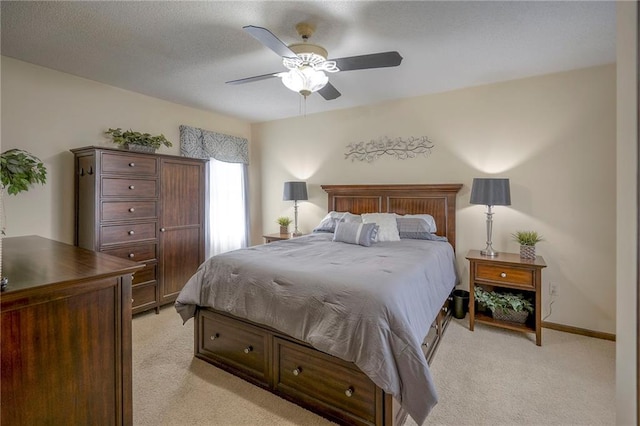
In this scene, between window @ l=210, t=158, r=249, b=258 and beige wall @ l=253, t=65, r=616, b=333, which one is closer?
beige wall @ l=253, t=65, r=616, b=333

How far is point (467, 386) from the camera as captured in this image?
2162 millimetres

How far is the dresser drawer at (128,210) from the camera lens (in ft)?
10.1

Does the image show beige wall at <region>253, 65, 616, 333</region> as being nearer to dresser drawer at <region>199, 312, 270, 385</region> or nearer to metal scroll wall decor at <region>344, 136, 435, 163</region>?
metal scroll wall decor at <region>344, 136, 435, 163</region>

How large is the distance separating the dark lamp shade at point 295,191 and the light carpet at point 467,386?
90.4 inches

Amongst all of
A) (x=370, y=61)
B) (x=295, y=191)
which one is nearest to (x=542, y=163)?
(x=370, y=61)

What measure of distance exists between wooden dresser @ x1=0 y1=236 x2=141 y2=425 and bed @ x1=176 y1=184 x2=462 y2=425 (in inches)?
34.3

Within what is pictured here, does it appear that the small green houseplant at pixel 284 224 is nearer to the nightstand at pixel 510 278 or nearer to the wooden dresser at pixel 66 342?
the nightstand at pixel 510 278

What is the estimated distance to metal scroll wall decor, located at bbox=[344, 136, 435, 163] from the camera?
383cm

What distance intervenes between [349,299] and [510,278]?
6.66ft

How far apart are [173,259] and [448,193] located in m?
3.42

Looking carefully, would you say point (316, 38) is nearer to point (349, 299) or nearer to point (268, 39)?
point (268, 39)

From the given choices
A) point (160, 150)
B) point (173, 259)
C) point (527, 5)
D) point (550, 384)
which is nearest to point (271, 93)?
point (160, 150)

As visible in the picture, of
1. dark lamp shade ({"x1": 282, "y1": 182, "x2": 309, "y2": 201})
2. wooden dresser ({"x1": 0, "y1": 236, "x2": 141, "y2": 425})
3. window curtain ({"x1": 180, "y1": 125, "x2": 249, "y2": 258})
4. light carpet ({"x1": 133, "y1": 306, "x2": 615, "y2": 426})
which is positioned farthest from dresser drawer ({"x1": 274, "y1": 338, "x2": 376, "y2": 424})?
window curtain ({"x1": 180, "y1": 125, "x2": 249, "y2": 258})

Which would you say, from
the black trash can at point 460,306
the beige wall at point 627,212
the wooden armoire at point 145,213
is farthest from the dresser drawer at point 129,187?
the beige wall at point 627,212
